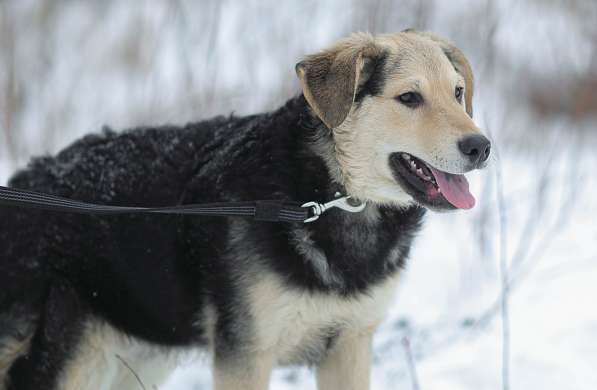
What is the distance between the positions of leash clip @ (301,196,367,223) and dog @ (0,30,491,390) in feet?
0.11

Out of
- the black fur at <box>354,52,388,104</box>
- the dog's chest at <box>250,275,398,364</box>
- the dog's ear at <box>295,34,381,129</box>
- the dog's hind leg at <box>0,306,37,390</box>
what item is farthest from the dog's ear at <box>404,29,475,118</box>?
the dog's hind leg at <box>0,306,37,390</box>

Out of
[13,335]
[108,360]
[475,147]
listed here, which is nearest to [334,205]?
[475,147]

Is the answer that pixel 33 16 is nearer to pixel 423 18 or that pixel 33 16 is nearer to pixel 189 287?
pixel 423 18

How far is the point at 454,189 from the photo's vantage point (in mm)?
2916

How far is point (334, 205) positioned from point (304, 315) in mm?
468

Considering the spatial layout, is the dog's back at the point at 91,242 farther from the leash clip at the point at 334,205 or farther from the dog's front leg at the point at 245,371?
the leash clip at the point at 334,205

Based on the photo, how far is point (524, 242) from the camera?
5949 millimetres

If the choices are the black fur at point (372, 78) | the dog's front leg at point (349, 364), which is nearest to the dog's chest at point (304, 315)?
the dog's front leg at point (349, 364)

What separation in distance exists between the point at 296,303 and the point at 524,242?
3480mm

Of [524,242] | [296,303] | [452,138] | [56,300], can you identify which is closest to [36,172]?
[56,300]

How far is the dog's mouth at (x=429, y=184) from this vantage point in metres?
2.89

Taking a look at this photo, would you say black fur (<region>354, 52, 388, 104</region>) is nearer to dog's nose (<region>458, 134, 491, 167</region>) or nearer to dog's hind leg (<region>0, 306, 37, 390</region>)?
dog's nose (<region>458, 134, 491, 167</region>)

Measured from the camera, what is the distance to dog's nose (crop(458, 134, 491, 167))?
2.75 meters

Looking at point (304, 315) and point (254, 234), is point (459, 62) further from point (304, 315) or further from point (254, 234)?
point (304, 315)
